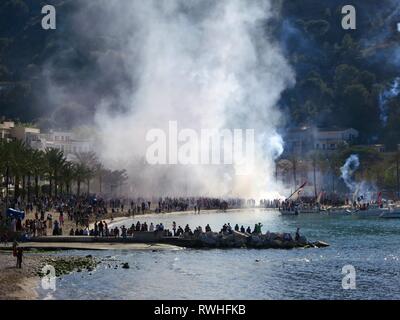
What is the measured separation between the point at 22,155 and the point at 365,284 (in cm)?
5777

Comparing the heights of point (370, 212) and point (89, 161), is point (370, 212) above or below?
below

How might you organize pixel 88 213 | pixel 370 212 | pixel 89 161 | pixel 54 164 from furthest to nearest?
pixel 89 161 < pixel 370 212 < pixel 54 164 < pixel 88 213

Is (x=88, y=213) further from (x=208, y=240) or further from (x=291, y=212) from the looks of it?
(x=291, y=212)

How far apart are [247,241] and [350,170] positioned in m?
115

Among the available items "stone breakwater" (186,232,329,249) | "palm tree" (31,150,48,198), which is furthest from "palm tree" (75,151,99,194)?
"stone breakwater" (186,232,329,249)

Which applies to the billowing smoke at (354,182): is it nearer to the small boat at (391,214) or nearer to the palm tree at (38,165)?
the small boat at (391,214)

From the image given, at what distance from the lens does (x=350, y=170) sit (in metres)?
181

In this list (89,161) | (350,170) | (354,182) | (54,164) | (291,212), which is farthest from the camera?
(350,170)

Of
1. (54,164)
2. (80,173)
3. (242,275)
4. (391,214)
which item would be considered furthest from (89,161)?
(242,275)

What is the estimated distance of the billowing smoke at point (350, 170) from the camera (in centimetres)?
17862

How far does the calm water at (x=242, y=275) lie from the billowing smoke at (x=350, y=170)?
102 metres

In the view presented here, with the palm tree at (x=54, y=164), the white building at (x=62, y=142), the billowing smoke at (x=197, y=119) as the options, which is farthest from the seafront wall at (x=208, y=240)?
the white building at (x=62, y=142)

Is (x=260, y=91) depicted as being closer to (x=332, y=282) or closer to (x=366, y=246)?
(x=366, y=246)
